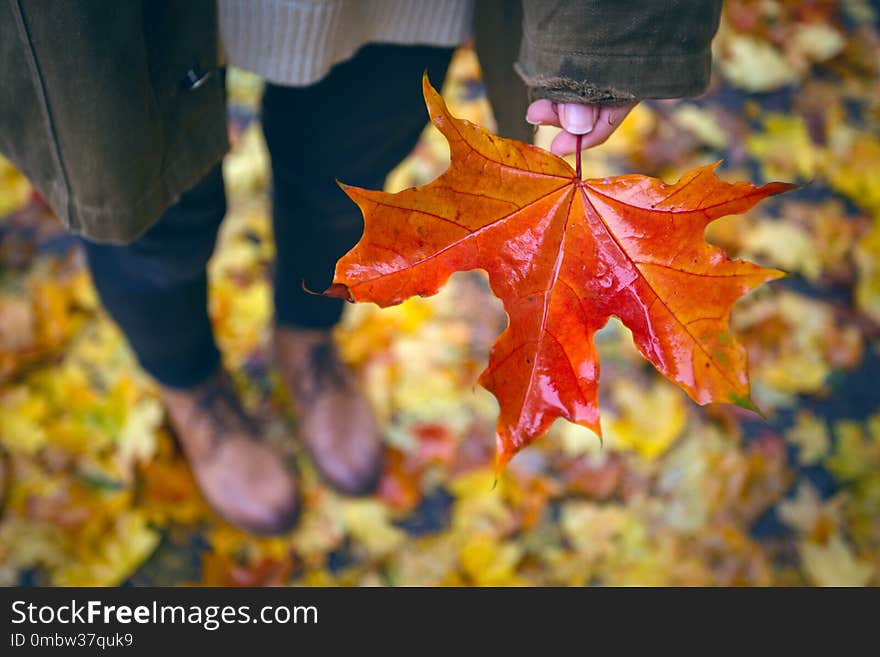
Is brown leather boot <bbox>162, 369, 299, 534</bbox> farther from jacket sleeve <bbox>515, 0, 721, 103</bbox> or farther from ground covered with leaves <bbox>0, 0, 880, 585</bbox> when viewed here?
jacket sleeve <bbox>515, 0, 721, 103</bbox>

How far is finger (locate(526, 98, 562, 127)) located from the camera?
769mm

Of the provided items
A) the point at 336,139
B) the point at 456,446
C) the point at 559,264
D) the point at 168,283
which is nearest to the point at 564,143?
the point at 559,264

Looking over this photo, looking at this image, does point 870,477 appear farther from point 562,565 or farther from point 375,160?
point 375,160

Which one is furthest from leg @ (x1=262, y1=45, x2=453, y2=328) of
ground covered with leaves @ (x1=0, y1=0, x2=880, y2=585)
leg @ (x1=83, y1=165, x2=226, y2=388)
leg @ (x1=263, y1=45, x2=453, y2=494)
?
ground covered with leaves @ (x1=0, y1=0, x2=880, y2=585)

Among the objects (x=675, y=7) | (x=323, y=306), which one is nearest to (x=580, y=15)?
(x=675, y=7)

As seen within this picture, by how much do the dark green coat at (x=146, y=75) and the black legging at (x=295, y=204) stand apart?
0.53ft

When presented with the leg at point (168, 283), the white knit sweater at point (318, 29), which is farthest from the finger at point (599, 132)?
the leg at point (168, 283)

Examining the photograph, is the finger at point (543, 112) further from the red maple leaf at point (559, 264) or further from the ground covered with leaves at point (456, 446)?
the ground covered with leaves at point (456, 446)

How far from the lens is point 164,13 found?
724 mm

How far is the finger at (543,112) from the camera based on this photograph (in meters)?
0.77

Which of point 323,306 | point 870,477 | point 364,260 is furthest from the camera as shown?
point 870,477

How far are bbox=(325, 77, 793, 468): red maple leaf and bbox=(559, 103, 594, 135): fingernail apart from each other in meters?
0.06
